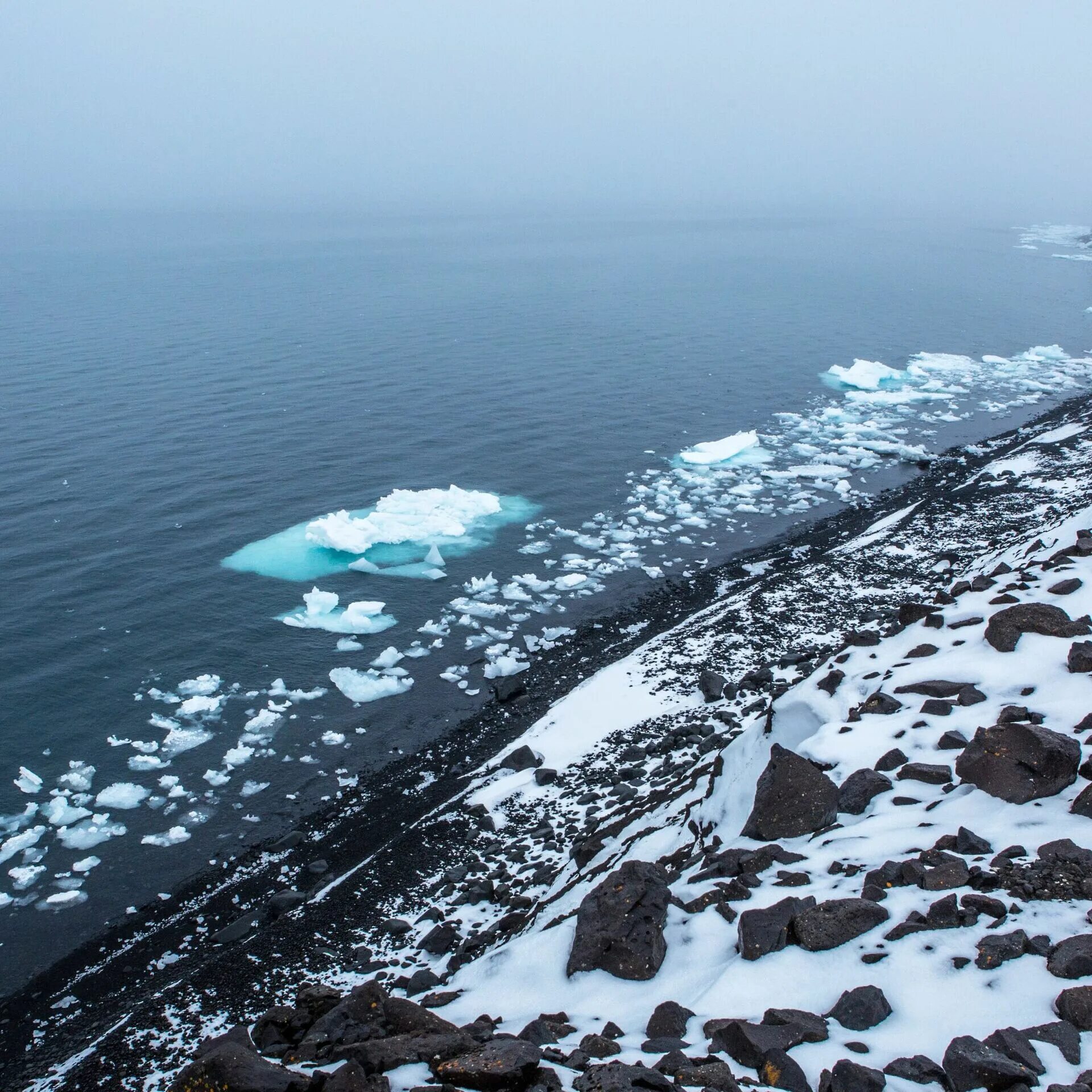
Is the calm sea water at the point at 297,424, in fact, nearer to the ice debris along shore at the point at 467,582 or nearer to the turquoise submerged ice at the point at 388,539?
the ice debris along shore at the point at 467,582

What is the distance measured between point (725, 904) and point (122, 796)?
17.1 meters

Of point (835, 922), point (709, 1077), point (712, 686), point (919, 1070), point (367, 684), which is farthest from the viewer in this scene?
point (367, 684)

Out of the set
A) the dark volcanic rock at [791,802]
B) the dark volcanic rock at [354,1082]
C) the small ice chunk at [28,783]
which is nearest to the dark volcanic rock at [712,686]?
the dark volcanic rock at [791,802]

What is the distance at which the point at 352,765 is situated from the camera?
24141mm

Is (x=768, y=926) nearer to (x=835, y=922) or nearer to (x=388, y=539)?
(x=835, y=922)

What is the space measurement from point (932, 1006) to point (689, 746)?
13.0 metres

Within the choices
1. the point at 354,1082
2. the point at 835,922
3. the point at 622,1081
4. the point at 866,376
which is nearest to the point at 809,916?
the point at 835,922

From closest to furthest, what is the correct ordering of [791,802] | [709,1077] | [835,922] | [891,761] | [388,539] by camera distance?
[709,1077], [835,922], [791,802], [891,761], [388,539]

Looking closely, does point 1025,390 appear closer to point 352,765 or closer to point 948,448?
point 948,448

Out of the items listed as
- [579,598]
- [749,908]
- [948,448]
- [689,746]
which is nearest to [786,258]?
[948,448]

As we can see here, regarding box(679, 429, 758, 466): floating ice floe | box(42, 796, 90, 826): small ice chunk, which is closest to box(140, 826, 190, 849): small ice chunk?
box(42, 796, 90, 826): small ice chunk

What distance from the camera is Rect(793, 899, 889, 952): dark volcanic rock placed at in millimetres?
11047

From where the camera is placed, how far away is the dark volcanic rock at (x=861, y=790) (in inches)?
558

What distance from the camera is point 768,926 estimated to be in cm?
1152
